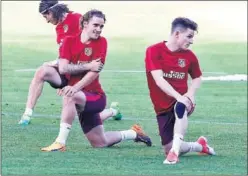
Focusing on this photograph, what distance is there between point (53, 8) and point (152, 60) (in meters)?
2.44

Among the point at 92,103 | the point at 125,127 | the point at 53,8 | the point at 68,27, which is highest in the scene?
the point at 53,8

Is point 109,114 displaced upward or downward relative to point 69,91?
downward

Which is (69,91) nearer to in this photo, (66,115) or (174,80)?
(66,115)

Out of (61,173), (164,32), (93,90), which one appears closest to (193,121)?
(93,90)

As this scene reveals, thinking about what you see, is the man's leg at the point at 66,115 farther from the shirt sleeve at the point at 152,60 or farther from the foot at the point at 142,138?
the foot at the point at 142,138

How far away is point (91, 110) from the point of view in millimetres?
11320

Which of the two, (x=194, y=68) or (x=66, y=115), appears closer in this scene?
(x=194, y=68)

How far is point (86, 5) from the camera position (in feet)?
137

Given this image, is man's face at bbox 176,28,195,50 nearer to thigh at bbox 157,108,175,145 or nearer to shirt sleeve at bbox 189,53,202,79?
shirt sleeve at bbox 189,53,202,79

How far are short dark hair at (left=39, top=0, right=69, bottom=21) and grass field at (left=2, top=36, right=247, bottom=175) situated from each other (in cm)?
133

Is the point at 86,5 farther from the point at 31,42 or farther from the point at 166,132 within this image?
the point at 166,132

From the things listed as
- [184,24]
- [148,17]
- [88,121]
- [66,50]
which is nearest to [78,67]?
[66,50]

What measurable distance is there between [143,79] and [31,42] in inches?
410

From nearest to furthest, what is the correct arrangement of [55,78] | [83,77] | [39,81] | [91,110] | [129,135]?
[83,77], [91,110], [129,135], [55,78], [39,81]
